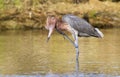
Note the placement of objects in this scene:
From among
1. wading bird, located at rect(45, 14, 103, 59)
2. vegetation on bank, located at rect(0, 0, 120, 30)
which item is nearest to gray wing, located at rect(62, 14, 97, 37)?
wading bird, located at rect(45, 14, 103, 59)

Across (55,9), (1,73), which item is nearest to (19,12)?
(55,9)

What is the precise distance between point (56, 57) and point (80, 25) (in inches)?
52.0

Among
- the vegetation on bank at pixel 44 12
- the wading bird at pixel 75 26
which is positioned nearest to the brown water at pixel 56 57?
the wading bird at pixel 75 26

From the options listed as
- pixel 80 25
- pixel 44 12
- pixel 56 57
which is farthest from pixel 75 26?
pixel 44 12

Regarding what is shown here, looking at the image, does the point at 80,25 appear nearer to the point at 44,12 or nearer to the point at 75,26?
the point at 75,26

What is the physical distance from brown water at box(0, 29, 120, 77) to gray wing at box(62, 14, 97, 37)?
2.54ft

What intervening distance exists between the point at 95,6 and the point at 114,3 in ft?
4.85

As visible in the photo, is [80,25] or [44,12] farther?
[44,12]

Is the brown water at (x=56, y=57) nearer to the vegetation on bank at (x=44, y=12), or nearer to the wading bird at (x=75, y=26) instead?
the wading bird at (x=75, y=26)

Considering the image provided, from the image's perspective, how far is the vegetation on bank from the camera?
82.9ft

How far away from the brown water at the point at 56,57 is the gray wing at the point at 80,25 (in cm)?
78

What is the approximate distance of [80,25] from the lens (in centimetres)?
1293

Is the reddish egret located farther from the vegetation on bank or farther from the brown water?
the vegetation on bank

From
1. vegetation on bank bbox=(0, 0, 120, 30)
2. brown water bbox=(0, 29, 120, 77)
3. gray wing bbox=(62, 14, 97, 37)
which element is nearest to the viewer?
brown water bbox=(0, 29, 120, 77)
